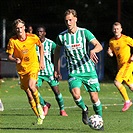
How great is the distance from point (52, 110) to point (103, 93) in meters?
5.76

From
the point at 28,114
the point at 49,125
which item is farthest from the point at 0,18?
the point at 49,125

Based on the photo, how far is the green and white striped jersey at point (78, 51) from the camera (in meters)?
13.0

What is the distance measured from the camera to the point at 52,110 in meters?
17.1

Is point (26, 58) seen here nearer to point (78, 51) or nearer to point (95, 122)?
point (78, 51)

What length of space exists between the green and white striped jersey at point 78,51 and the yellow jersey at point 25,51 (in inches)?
58.6

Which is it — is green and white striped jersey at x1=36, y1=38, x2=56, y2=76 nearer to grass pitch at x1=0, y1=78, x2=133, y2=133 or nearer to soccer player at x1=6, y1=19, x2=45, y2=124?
grass pitch at x1=0, y1=78, x2=133, y2=133

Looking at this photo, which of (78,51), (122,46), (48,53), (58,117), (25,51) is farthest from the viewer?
(122,46)

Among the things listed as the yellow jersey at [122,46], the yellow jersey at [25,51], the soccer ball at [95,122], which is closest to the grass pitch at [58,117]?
the soccer ball at [95,122]

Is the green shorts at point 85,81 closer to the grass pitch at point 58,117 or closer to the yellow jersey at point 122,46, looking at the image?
the grass pitch at point 58,117

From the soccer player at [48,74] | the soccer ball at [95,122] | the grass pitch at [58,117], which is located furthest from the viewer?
the soccer player at [48,74]

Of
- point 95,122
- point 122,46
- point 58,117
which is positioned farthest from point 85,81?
point 122,46

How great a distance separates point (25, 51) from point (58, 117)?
1.71 metres

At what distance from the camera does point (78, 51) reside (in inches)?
510

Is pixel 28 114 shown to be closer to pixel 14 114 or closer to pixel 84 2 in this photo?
pixel 14 114
